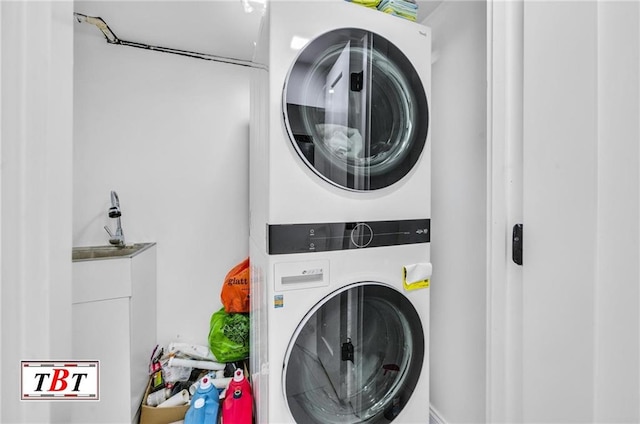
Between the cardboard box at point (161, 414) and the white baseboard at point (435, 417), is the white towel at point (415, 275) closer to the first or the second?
the white baseboard at point (435, 417)

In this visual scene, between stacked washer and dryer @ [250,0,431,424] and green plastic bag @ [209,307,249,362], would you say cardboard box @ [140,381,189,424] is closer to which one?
green plastic bag @ [209,307,249,362]

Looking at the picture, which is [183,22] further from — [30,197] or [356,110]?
[30,197]

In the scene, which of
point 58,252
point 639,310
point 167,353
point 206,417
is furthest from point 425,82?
point 167,353

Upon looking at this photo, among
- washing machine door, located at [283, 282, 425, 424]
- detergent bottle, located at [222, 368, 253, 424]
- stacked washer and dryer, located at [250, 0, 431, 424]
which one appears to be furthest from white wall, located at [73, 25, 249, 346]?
washing machine door, located at [283, 282, 425, 424]

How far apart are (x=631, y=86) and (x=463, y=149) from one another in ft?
2.59

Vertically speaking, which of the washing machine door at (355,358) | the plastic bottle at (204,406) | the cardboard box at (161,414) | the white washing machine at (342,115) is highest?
the white washing machine at (342,115)

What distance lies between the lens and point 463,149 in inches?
50.7

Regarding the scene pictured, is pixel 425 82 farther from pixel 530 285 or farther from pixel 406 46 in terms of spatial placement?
pixel 530 285

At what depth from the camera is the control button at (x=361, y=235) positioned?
1010 mm

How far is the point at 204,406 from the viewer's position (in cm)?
137

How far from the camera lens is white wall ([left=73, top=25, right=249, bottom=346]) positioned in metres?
1.68

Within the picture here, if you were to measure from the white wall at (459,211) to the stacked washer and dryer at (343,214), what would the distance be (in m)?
0.26

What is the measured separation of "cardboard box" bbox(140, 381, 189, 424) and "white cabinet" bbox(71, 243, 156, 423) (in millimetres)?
53
